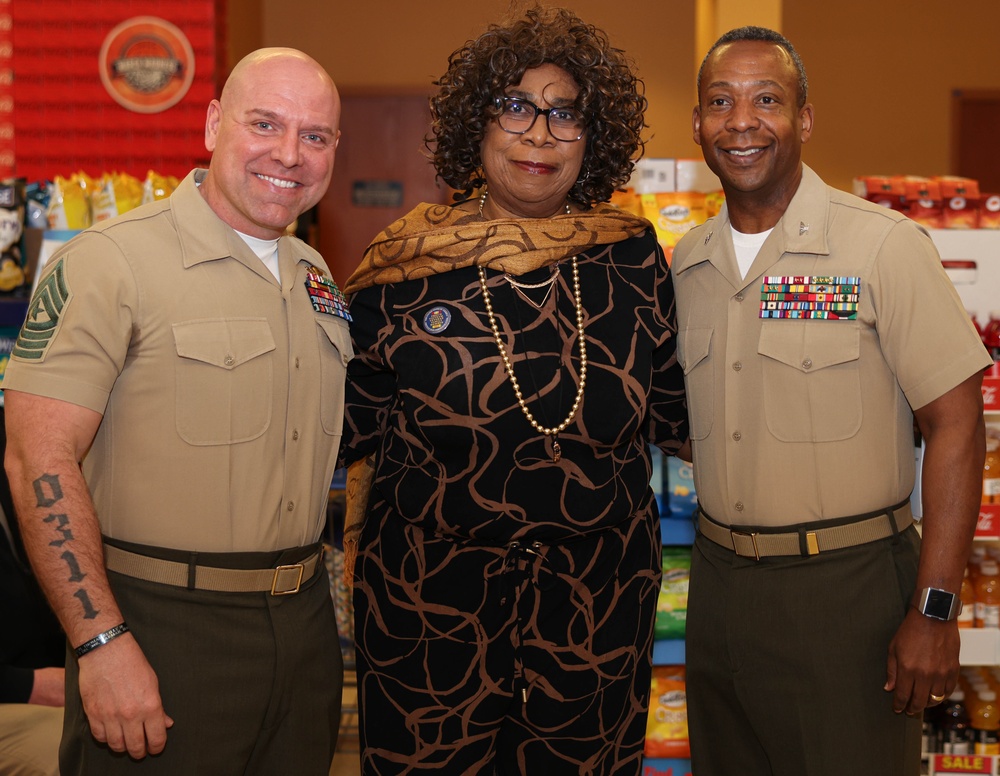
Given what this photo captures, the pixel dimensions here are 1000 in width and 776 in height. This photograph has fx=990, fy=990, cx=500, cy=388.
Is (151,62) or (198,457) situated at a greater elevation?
(151,62)

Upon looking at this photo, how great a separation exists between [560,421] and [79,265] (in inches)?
38.6

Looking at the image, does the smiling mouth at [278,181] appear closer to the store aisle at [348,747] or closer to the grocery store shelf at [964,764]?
the store aisle at [348,747]

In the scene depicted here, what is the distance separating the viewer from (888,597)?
2.12 meters

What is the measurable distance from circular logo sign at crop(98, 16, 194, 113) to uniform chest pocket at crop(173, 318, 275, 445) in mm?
3601

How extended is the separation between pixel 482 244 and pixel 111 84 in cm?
376

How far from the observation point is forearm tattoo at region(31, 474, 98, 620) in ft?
5.66

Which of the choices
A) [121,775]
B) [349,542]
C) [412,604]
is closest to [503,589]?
[412,604]

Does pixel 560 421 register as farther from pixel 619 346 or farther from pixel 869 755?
pixel 869 755

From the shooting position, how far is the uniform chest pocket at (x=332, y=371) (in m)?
2.10

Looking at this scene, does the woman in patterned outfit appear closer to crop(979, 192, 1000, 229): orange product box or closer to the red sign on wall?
crop(979, 192, 1000, 229): orange product box

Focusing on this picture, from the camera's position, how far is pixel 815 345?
213cm

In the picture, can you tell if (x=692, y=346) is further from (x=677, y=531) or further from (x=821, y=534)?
(x=677, y=531)

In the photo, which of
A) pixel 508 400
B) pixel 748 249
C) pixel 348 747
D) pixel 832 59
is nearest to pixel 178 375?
pixel 508 400

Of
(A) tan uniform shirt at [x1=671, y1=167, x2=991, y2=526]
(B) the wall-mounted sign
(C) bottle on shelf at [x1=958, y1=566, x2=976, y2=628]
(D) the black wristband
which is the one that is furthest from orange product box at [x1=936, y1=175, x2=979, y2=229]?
(B) the wall-mounted sign
